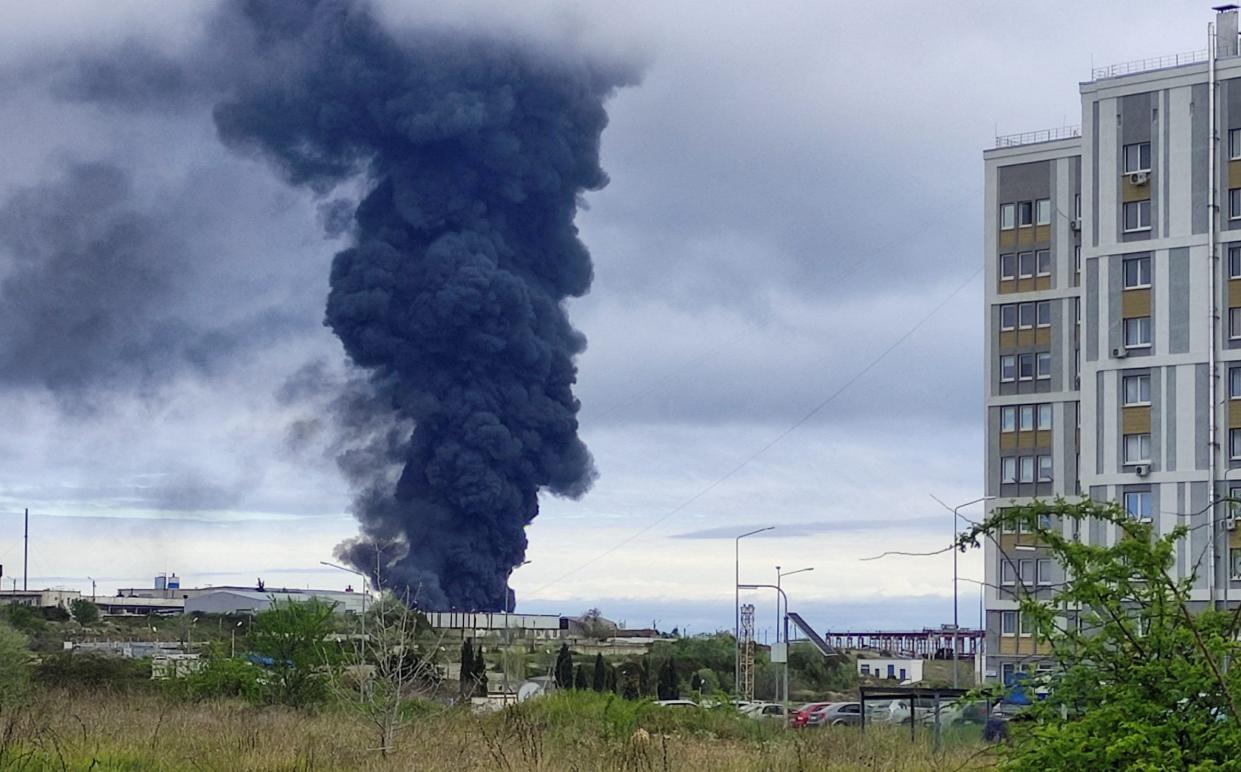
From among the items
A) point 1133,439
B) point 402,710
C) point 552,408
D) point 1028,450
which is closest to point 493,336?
point 552,408

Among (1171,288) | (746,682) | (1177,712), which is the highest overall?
(1171,288)

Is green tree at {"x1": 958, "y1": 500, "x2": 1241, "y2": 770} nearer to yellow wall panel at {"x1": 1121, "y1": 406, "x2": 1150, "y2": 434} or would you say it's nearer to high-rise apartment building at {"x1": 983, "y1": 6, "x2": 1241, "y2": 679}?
high-rise apartment building at {"x1": 983, "y1": 6, "x2": 1241, "y2": 679}

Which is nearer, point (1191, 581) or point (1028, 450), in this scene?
point (1191, 581)

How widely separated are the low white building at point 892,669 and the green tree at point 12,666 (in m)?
54.3

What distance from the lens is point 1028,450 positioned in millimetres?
Result: 74812

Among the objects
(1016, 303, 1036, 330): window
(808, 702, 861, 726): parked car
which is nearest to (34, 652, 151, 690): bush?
(808, 702, 861, 726): parked car

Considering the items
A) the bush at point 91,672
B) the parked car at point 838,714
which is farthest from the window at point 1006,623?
the bush at point 91,672

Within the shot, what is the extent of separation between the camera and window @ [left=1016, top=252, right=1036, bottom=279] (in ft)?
246

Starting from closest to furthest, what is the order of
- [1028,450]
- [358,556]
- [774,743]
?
1. [774,743]
2. [1028,450]
3. [358,556]

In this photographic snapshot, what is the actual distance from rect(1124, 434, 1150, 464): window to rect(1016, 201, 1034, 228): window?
17.1 meters

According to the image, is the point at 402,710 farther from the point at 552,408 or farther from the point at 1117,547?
the point at 552,408

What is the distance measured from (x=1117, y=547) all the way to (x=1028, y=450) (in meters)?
67.3

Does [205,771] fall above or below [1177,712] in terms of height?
below

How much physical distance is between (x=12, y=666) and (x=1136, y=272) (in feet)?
146
